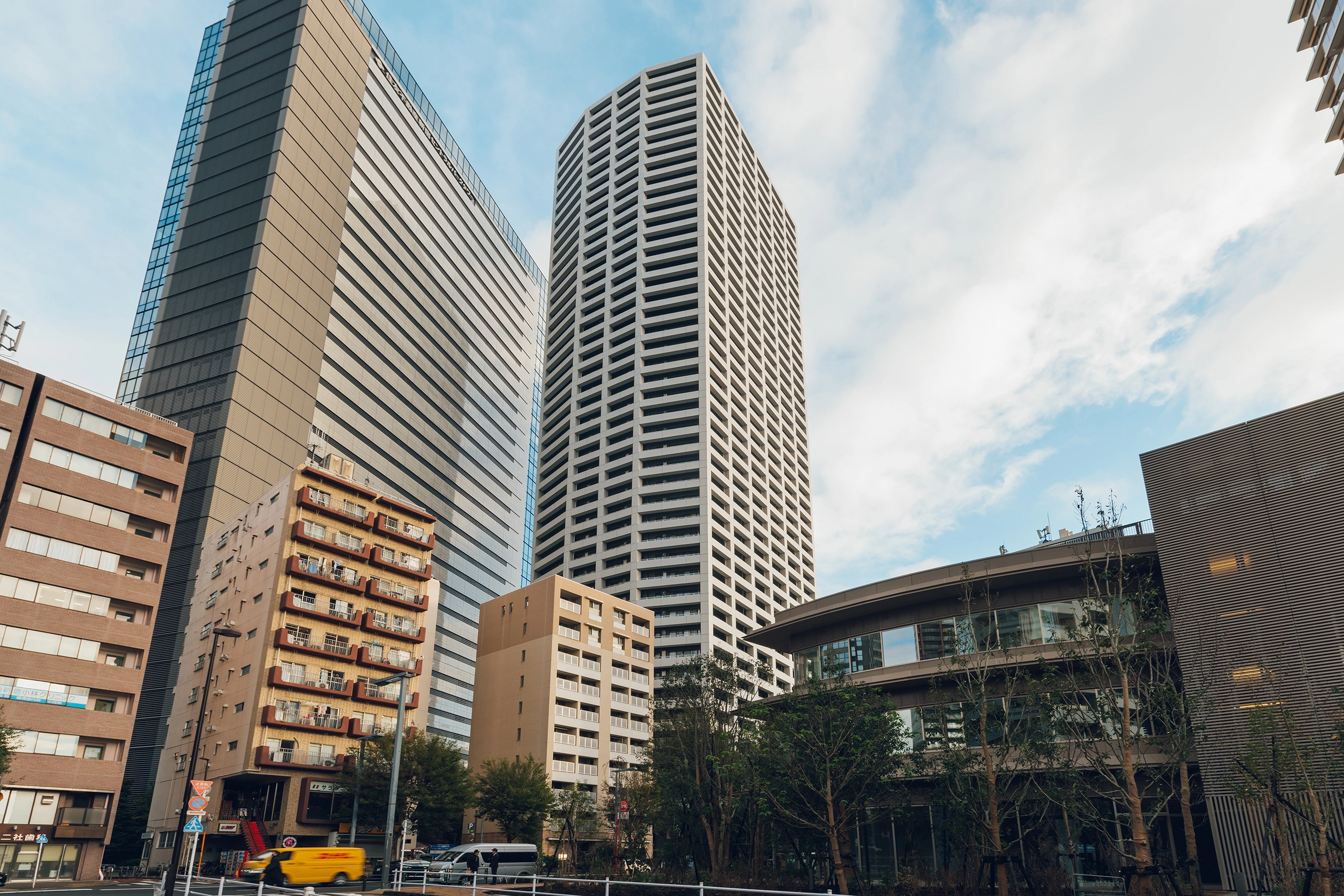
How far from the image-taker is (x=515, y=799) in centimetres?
6569

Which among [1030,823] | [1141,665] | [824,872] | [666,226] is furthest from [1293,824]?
[666,226]

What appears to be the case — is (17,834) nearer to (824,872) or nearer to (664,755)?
(664,755)

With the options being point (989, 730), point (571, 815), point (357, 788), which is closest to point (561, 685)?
point (571, 815)

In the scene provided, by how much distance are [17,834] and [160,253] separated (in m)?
92.7

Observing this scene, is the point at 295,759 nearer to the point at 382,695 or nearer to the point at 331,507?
the point at 382,695

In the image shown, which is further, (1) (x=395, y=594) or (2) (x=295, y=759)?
(1) (x=395, y=594)

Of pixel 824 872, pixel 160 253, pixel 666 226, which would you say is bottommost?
pixel 824 872

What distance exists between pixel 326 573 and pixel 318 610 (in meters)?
3.10

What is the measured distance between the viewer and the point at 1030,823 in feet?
120

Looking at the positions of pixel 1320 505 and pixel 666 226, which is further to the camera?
pixel 666 226

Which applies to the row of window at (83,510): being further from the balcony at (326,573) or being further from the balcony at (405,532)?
the balcony at (405,532)

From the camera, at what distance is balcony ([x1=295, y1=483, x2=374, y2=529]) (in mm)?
66756

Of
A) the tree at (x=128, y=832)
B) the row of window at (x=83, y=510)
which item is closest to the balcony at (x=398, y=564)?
the row of window at (x=83, y=510)

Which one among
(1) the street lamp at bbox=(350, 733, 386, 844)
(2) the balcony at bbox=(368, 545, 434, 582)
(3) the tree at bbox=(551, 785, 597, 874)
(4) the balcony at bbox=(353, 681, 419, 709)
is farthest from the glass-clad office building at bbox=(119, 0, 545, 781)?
(3) the tree at bbox=(551, 785, 597, 874)
